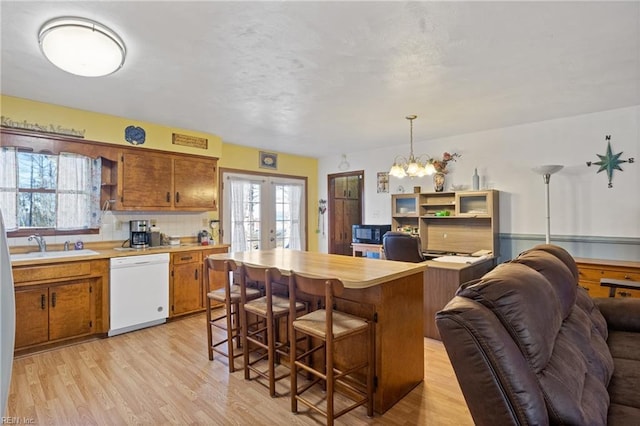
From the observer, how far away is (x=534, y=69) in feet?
8.82

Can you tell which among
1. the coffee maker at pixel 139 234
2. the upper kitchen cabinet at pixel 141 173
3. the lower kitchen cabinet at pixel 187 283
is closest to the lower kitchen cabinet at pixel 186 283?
the lower kitchen cabinet at pixel 187 283

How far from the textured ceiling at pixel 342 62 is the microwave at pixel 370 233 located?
191cm

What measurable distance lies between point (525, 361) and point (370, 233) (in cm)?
435

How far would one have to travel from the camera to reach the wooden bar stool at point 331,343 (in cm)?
195

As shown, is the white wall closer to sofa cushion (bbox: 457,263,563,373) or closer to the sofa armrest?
the sofa armrest

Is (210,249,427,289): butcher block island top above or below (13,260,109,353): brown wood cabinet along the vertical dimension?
above

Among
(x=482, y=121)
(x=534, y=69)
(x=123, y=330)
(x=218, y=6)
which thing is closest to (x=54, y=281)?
(x=123, y=330)

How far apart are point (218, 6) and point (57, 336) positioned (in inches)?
133

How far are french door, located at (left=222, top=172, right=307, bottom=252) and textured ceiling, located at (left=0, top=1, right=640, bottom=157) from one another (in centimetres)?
155

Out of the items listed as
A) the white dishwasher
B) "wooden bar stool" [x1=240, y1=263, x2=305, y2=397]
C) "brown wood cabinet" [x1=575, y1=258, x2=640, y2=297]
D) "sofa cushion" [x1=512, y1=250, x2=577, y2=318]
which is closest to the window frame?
the white dishwasher

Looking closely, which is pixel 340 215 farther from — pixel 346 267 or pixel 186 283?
pixel 346 267

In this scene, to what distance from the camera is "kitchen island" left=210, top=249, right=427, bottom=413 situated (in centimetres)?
213

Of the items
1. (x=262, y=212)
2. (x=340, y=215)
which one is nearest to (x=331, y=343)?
(x=262, y=212)

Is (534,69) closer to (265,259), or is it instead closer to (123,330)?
(265,259)
